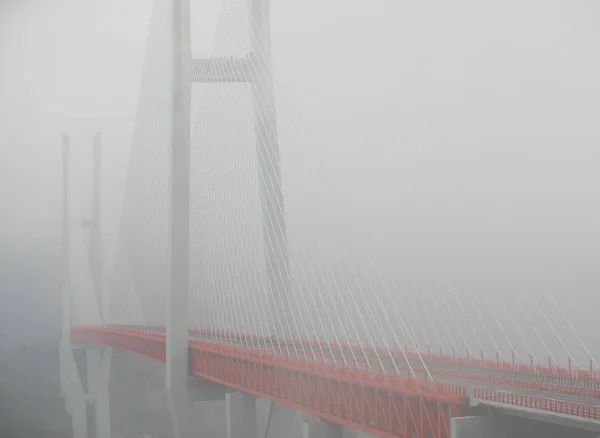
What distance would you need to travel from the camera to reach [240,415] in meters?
11.1

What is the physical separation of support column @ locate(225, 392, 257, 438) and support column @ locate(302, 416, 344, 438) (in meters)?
2.52

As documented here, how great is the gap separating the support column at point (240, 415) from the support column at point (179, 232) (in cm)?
96

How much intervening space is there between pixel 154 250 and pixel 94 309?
146 inches

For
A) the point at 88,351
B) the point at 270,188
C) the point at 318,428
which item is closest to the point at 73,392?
the point at 88,351

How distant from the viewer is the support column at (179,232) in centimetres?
1183

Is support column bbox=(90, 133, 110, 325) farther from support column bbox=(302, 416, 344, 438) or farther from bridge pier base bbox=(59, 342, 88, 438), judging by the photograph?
support column bbox=(302, 416, 344, 438)

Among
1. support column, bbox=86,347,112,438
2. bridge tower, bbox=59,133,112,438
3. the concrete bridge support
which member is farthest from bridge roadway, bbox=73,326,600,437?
support column, bbox=86,347,112,438

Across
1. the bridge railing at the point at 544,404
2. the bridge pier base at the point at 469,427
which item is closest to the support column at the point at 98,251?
the bridge railing at the point at 544,404

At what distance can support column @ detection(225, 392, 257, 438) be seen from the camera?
36.0 ft

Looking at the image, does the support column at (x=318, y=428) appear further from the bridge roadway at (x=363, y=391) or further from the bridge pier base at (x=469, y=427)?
the bridge pier base at (x=469, y=427)

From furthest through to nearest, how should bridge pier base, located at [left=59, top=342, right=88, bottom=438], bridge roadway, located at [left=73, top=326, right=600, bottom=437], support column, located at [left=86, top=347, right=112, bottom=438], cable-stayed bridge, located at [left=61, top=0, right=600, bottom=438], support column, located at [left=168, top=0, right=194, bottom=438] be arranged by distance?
support column, located at [left=86, top=347, right=112, bottom=438]
bridge pier base, located at [left=59, top=342, right=88, bottom=438]
support column, located at [left=168, top=0, right=194, bottom=438]
cable-stayed bridge, located at [left=61, top=0, right=600, bottom=438]
bridge roadway, located at [left=73, top=326, right=600, bottom=437]

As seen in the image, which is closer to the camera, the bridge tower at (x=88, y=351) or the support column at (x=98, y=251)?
the bridge tower at (x=88, y=351)

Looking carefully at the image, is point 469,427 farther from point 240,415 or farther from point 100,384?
point 100,384

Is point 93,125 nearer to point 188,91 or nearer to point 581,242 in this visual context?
point 188,91
